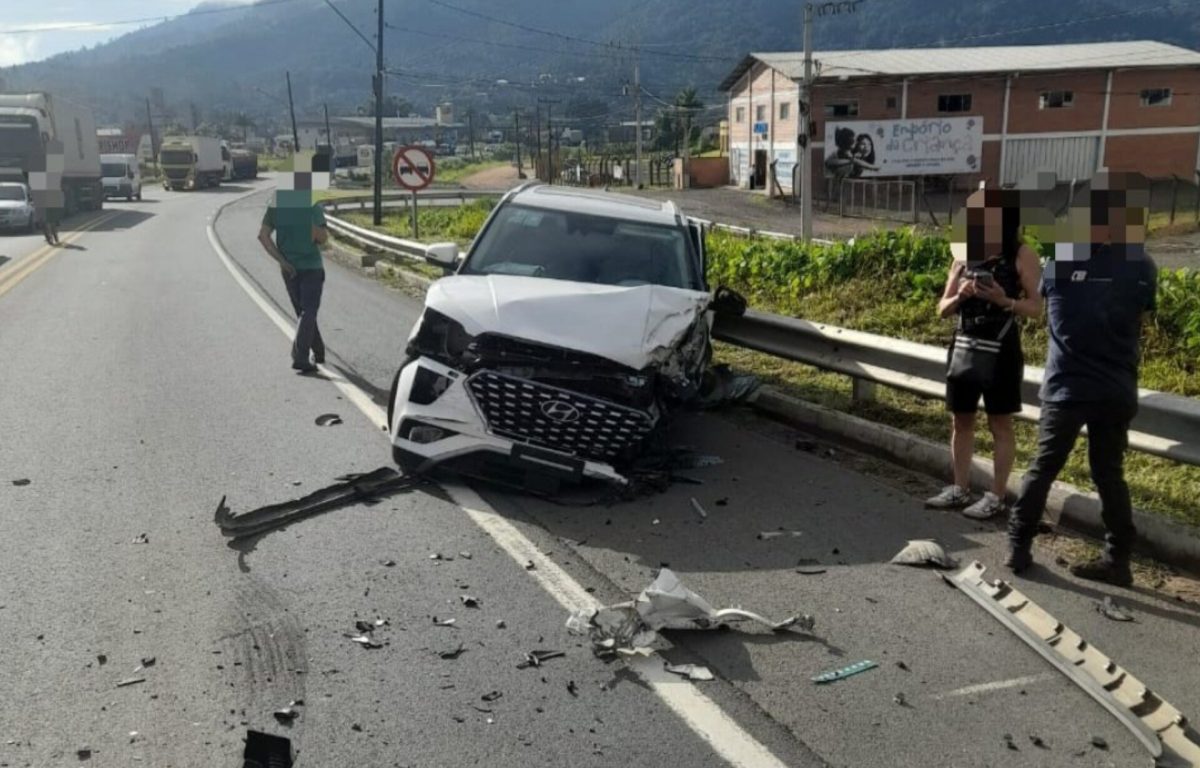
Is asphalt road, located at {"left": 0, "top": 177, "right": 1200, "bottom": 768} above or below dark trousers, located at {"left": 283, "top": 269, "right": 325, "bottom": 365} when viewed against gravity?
below

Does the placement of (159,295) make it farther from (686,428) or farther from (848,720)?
(848,720)

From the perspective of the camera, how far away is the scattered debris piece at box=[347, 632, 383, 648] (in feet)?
14.0

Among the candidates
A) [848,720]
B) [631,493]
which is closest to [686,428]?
[631,493]

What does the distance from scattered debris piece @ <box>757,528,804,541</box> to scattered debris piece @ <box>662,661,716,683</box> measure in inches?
61.2

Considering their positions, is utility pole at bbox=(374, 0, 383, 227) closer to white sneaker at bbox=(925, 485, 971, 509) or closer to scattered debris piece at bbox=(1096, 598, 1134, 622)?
white sneaker at bbox=(925, 485, 971, 509)

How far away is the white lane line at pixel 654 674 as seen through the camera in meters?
3.54

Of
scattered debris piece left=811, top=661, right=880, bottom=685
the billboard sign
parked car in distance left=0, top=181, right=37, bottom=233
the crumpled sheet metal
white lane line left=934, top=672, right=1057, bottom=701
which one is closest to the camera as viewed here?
white lane line left=934, top=672, right=1057, bottom=701

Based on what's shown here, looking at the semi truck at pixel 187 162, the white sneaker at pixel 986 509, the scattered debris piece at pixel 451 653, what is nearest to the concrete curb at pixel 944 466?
the white sneaker at pixel 986 509

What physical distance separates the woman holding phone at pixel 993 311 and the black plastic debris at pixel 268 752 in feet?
13.0

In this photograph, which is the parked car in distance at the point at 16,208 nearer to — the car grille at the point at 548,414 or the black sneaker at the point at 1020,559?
the car grille at the point at 548,414

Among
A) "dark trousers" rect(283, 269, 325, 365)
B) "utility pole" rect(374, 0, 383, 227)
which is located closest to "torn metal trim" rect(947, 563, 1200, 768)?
"dark trousers" rect(283, 269, 325, 365)

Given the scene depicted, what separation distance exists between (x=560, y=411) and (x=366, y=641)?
212 centimetres

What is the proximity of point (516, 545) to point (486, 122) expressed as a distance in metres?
198

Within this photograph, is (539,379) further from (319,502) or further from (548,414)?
(319,502)
